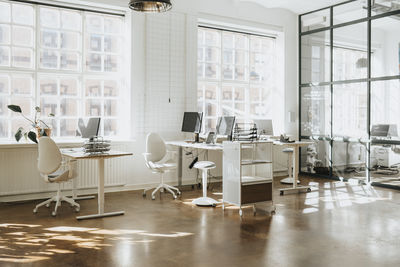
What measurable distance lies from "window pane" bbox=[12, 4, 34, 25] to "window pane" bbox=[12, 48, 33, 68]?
18.3 inches

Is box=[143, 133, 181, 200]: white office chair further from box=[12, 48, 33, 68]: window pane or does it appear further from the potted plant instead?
box=[12, 48, 33, 68]: window pane

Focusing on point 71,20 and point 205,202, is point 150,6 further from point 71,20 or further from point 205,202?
point 205,202

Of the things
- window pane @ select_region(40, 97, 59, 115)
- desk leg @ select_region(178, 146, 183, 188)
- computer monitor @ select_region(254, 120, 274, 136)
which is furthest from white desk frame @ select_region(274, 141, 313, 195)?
window pane @ select_region(40, 97, 59, 115)

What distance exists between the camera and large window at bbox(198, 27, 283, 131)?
8.19m

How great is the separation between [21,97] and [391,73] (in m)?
6.71

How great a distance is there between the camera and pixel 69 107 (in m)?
6.80

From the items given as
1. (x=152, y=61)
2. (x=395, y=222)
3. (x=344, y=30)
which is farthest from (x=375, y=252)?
(x=344, y=30)

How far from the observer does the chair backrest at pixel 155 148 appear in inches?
255

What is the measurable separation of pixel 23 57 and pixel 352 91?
6.40 m

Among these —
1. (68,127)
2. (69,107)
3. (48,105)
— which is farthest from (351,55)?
(48,105)

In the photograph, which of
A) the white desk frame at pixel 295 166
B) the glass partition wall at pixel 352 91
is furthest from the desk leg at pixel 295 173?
the glass partition wall at pixel 352 91

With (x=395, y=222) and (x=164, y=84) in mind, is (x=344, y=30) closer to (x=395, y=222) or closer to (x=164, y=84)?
(x=164, y=84)

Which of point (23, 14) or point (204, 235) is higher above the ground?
point (23, 14)

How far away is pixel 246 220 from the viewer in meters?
4.93
